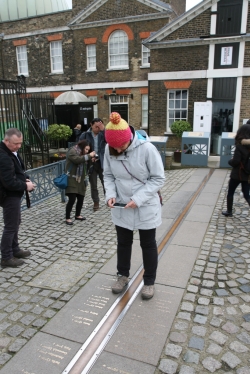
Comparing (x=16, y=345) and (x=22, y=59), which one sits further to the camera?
(x=22, y=59)

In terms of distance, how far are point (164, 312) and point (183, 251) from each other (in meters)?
1.47

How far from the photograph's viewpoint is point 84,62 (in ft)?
64.8

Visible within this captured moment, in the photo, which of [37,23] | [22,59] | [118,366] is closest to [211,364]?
[118,366]

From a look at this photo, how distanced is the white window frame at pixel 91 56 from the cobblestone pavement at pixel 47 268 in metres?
15.4

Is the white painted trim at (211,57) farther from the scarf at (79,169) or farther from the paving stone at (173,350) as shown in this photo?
the paving stone at (173,350)

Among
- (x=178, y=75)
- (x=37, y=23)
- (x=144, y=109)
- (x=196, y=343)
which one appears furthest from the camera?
(x=37, y=23)

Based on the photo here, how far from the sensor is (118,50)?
61.4ft

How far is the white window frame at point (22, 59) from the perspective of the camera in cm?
2186

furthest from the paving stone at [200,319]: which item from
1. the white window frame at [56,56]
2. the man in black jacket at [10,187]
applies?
the white window frame at [56,56]

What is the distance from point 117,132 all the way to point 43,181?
478 centimetres

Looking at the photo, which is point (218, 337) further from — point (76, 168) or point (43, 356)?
point (76, 168)

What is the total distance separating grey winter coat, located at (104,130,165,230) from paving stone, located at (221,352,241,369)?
4.10ft

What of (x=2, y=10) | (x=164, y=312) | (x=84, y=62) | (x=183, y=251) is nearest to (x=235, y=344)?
(x=164, y=312)

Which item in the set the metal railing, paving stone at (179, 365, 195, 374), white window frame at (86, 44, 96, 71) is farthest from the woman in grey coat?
white window frame at (86, 44, 96, 71)
